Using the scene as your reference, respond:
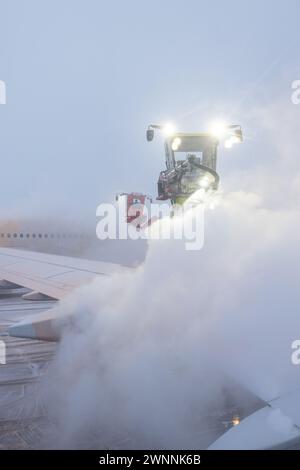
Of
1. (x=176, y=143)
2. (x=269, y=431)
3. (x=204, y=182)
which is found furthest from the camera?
(x=176, y=143)

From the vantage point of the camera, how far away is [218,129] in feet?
40.1

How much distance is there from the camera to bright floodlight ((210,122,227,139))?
1216cm

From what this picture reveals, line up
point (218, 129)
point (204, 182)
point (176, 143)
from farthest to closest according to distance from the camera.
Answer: point (176, 143) < point (218, 129) < point (204, 182)

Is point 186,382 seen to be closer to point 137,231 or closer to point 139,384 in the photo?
point 139,384

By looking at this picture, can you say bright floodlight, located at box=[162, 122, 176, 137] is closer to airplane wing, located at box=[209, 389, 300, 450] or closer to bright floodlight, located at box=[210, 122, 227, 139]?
bright floodlight, located at box=[210, 122, 227, 139]

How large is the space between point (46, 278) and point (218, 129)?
6246 millimetres

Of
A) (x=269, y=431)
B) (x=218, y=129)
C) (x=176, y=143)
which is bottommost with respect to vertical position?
(x=269, y=431)

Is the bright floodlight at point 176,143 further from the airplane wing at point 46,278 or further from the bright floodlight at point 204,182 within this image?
the airplane wing at point 46,278

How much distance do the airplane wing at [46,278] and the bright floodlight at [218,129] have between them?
4535 millimetres

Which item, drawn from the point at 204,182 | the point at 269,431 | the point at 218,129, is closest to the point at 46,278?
the point at 204,182

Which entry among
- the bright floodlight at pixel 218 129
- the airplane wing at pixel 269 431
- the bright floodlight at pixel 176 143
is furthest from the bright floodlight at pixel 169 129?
the airplane wing at pixel 269 431

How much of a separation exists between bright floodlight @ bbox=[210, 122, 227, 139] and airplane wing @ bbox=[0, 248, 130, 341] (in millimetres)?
4535

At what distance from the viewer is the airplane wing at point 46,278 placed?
7691mm

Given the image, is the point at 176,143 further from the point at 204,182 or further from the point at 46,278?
the point at 46,278
